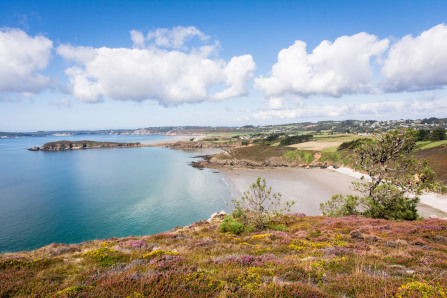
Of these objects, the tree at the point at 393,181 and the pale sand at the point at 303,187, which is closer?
the tree at the point at 393,181

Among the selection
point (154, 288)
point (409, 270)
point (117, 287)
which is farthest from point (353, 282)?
point (117, 287)

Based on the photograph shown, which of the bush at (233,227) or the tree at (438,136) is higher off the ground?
the tree at (438,136)

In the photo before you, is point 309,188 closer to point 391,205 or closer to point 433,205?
point 433,205

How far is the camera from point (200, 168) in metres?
89.9

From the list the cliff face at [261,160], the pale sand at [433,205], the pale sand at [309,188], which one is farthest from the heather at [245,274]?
the cliff face at [261,160]

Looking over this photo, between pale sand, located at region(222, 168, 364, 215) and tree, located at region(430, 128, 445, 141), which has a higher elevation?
tree, located at region(430, 128, 445, 141)

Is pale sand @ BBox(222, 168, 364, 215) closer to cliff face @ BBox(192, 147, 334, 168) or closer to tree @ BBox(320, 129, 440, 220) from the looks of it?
tree @ BBox(320, 129, 440, 220)

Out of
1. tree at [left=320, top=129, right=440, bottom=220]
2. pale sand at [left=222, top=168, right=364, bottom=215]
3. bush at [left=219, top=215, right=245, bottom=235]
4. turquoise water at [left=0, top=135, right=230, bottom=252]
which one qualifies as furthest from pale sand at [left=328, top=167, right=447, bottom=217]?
turquoise water at [left=0, top=135, right=230, bottom=252]

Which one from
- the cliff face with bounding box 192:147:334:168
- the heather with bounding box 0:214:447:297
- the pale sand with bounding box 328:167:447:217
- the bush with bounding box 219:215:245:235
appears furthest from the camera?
the cliff face with bounding box 192:147:334:168

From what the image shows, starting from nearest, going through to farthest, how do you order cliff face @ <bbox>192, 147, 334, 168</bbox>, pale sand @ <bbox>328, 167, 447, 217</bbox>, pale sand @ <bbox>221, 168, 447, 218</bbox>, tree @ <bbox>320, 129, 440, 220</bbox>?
tree @ <bbox>320, 129, 440, 220</bbox> < pale sand @ <bbox>328, 167, 447, 217</bbox> < pale sand @ <bbox>221, 168, 447, 218</bbox> < cliff face @ <bbox>192, 147, 334, 168</bbox>

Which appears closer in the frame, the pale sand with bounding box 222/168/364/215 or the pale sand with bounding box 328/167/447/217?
the pale sand with bounding box 328/167/447/217

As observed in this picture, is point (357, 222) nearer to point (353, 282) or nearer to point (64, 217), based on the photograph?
→ point (353, 282)

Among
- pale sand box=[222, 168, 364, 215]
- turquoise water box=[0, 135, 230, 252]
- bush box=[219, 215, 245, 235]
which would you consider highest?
bush box=[219, 215, 245, 235]

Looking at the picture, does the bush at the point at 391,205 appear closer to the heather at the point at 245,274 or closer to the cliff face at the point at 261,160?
the heather at the point at 245,274
